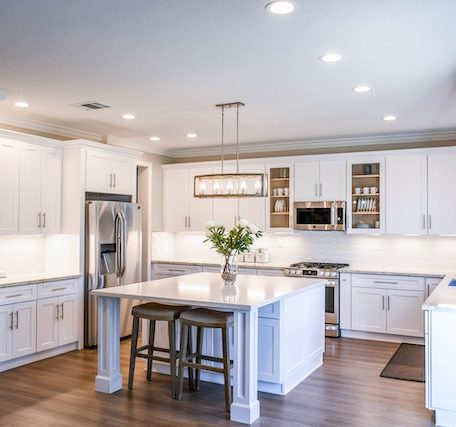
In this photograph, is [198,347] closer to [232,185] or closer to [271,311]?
[271,311]

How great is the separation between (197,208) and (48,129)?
2.59 metres

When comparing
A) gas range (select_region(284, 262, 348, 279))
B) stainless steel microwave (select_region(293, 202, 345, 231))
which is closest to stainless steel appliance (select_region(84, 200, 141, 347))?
gas range (select_region(284, 262, 348, 279))

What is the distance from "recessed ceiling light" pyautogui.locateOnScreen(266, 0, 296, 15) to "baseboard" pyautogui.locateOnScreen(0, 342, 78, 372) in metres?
4.21

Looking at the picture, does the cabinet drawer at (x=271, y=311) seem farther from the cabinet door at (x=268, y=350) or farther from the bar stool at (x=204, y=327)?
the bar stool at (x=204, y=327)

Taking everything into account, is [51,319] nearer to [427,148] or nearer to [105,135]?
[105,135]

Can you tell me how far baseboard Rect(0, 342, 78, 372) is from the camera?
5.09m

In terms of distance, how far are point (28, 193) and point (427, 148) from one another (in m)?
4.80

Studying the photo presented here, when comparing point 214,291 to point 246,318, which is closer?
point 246,318

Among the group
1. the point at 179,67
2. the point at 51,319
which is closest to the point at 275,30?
the point at 179,67

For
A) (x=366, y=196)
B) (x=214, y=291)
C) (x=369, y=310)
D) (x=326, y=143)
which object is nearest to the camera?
(x=214, y=291)

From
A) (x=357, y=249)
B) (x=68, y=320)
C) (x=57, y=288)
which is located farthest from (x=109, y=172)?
(x=357, y=249)

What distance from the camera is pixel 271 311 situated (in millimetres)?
4348

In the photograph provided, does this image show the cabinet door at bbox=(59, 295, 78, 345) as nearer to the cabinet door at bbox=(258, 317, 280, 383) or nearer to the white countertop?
the white countertop

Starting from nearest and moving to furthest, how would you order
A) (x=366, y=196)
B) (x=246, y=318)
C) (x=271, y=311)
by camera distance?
(x=246, y=318) → (x=271, y=311) → (x=366, y=196)
